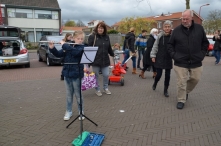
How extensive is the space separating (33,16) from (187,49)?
35.6 meters

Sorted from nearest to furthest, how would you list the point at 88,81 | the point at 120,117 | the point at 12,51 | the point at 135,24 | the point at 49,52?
the point at 120,117 → the point at 88,81 → the point at 12,51 → the point at 49,52 → the point at 135,24

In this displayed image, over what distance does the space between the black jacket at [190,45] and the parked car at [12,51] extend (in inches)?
325

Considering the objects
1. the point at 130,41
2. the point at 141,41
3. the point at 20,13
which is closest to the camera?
the point at 130,41

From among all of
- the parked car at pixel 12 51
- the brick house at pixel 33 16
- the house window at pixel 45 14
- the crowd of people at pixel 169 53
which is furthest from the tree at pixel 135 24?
the crowd of people at pixel 169 53

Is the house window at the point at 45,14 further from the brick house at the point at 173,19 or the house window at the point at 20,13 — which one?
the brick house at the point at 173,19

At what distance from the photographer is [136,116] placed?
433cm

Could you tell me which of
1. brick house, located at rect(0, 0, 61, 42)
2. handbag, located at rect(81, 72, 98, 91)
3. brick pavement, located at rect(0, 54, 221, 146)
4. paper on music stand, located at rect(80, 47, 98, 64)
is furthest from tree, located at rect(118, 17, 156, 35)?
paper on music stand, located at rect(80, 47, 98, 64)

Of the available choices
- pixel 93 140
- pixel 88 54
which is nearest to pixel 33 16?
pixel 88 54

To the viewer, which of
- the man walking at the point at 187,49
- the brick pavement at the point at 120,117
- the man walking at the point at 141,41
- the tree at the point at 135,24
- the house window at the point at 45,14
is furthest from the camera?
the tree at the point at 135,24

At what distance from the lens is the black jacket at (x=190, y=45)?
4500 mm

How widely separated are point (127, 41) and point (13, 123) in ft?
19.3

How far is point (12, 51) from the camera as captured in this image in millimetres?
10852

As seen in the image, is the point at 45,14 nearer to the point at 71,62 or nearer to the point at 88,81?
the point at 88,81

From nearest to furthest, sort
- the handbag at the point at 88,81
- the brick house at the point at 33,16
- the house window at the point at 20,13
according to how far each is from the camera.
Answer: the handbag at the point at 88,81 → the brick house at the point at 33,16 → the house window at the point at 20,13
